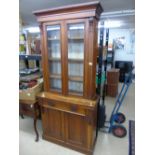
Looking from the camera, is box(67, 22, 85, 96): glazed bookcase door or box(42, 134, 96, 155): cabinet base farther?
box(42, 134, 96, 155): cabinet base

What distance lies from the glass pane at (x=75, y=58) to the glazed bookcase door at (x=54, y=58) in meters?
0.19

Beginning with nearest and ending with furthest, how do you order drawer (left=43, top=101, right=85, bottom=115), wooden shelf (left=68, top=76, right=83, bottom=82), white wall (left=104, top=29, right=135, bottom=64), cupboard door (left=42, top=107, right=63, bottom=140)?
drawer (left=43, top=101, right=85, bottom=115)
wooden shelf (left=68, top=76, right=83, bottom=82)
cupboard door (left=42, top=107, right=63, bottom=140)
white wall (left=104, top=29, right=135, bottom=64)

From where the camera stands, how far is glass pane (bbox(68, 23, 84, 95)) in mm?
2002

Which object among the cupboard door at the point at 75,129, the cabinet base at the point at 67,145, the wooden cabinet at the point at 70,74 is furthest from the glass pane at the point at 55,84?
the cabinet base at the point at 67,145

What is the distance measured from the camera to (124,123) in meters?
2.97

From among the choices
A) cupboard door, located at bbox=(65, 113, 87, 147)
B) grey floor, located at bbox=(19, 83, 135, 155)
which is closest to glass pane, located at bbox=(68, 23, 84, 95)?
cupboard door, located at bbox=(65, 113, 87, 147)

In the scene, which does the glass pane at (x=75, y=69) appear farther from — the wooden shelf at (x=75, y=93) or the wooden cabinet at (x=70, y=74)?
the wooden shelf at (x=75, y=93)

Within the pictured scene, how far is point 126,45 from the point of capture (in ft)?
22.5

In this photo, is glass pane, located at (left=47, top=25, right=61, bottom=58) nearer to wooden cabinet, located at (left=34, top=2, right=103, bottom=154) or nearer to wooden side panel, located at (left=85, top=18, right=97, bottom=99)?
wooden cabinet, located at (left=34, top=2, right=103, bottom=154)

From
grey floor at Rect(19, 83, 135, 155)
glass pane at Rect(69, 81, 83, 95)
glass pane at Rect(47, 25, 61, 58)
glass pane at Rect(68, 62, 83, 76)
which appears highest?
glass pane at Rect(47, 25, 61, 58)

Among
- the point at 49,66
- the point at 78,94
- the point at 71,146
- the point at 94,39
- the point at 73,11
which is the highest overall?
the point at 73,11
